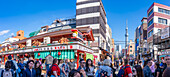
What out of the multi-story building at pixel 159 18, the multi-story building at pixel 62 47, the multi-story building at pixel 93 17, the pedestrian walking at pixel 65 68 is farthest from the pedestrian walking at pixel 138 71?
the multi-story building at pixel 159 18

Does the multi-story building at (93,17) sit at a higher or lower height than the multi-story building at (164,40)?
higher

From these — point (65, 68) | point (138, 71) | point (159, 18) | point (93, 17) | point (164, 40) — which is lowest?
point (65, 68)

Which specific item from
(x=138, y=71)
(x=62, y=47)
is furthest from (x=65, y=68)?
(x=62, y=47)

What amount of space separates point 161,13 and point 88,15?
1807 centimetres

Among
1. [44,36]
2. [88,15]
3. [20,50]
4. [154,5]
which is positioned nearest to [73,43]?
[44,36]

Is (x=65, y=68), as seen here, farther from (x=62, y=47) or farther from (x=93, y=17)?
(x=93, y=17)

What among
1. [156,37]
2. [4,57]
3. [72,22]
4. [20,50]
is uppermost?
[72,22]

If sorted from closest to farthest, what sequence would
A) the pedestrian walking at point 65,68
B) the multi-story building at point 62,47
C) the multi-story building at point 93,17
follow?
the pedestrian walking at point 65,68, the multi-story building at point 62,47, the multi-story building at point 93,17

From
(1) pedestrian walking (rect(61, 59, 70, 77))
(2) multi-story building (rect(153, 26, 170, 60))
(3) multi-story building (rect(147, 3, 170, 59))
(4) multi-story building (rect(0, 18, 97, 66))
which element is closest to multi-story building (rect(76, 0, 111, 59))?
(4) multi-story building (rect(0, 18, 97, 66))

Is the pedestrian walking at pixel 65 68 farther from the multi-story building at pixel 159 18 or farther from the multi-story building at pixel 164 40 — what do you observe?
the multi-story building at pixel 159 18

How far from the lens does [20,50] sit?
80.0ft

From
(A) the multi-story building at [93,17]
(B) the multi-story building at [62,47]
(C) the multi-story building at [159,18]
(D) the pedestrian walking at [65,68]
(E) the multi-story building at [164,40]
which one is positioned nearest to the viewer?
(D) the pedestrian walking at [65,68]

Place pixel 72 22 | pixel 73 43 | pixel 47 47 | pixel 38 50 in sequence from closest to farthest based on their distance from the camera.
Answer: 1. pixel 73 43
2. pixel 47 47
3. pixel 38 50
4. pixel 72 22

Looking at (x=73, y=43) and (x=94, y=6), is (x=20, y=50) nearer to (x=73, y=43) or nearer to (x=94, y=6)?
(x=73, y=43)
